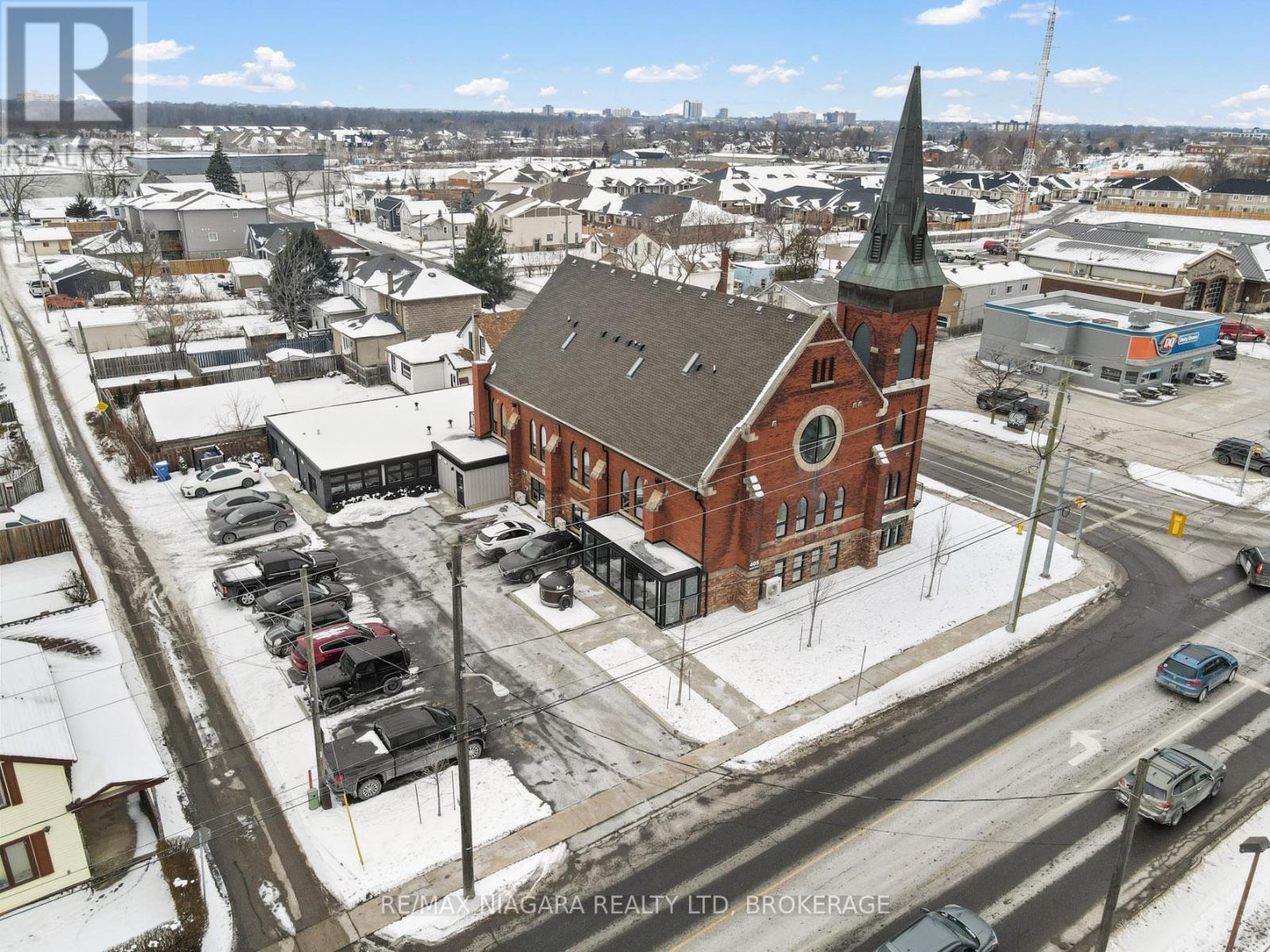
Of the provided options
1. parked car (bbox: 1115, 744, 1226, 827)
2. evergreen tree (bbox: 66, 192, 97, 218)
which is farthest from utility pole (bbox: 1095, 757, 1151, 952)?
evergreen tree (bbox: 66, 192, 97, 218)

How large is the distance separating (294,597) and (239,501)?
9.69m

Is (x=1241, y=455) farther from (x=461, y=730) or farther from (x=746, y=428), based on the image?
(x=461, y=730)

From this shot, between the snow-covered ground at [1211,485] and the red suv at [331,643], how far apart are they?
136ft

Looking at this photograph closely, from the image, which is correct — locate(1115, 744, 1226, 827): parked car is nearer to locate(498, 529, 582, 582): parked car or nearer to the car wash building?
locate(498, 529, 582, 582): parked car

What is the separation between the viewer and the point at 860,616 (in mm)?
33031

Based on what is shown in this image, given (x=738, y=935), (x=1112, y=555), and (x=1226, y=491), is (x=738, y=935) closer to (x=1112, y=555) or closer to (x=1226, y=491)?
(x=1112, y=555)

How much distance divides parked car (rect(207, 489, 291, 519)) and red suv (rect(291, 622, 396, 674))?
12.2 meters

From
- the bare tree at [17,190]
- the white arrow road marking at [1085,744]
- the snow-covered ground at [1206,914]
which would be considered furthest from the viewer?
the bare tree at [17,190]

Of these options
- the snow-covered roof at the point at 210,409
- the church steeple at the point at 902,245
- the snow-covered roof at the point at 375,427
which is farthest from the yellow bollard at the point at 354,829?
the snow-covered roof at the point at 210,409

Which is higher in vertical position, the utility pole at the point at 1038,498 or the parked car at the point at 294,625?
the utility pole at the point at 1038,498

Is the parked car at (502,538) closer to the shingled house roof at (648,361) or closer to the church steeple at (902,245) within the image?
the shingled house roof at (648,361)

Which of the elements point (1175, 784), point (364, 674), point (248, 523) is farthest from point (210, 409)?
point (1175, 784)

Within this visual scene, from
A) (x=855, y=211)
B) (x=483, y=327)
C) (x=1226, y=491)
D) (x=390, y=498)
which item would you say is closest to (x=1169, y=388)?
(x=1226, y=491)

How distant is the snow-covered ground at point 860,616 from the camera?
29500mm
